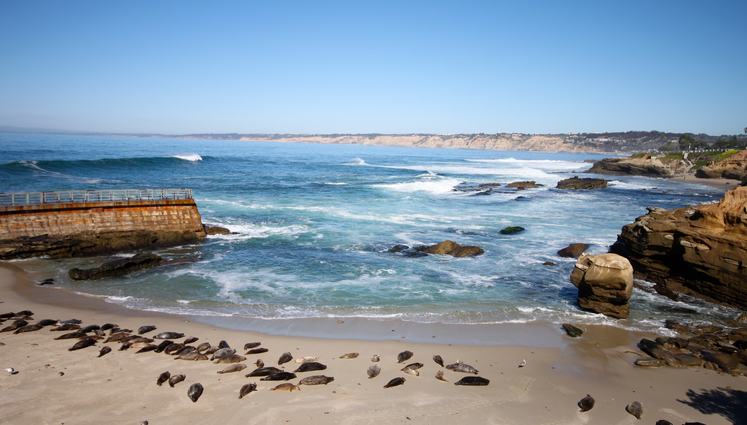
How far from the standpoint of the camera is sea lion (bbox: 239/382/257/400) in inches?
381

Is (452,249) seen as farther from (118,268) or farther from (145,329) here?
(118,268)

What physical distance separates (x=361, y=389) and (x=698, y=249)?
44.7 ft

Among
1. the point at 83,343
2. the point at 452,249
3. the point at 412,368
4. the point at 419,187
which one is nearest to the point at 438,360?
the point at 412,368

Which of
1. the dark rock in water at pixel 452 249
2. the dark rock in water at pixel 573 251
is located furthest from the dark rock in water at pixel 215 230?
the dark rock in water at pixel 573 251

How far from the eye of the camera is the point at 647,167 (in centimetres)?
7944

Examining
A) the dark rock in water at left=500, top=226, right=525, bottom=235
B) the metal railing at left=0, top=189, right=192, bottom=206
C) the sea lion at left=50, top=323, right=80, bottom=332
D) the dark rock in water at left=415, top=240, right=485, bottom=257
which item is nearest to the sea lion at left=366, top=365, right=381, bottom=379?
the sea lion at left=50, top=323, right=80, bottom=332

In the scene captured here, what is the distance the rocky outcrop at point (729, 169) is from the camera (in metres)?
66.4

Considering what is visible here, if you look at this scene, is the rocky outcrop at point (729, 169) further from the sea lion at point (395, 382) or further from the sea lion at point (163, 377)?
the sea lion at point (163, 377)

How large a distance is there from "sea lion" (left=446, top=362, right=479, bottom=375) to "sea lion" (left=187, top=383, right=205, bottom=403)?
570 cm

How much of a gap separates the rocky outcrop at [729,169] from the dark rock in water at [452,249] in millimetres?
62612

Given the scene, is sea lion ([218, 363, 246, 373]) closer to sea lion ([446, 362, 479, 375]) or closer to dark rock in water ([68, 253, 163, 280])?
sea lion ([446, 362, 479, 375])

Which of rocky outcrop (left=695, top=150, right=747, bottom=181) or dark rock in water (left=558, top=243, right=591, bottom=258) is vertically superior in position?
rocky outcrop (left=695, top=150, right=747, bottom=181)

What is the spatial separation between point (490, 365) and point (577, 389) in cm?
205

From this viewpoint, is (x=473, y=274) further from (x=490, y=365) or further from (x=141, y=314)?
(x=141, y=314)
